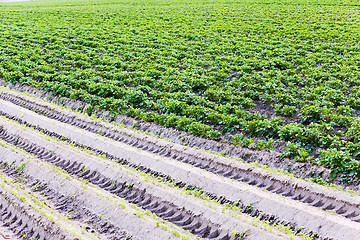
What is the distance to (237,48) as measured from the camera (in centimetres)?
1650

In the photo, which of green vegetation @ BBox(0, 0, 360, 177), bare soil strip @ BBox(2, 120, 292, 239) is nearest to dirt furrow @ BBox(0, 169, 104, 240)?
bare soil strip @ BBox(2, 120, 292, 239)

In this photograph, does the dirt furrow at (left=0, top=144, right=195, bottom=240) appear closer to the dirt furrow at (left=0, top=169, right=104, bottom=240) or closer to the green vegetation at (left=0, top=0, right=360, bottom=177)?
the dirt furrow at (left=0, top=169, right=104, bottom=240)

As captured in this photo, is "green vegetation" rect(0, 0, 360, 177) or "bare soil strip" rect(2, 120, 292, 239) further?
"green vegetation" rect(0, 0, 360, 177)

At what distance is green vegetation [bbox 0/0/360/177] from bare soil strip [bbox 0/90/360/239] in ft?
2.82

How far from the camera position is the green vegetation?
8.62m

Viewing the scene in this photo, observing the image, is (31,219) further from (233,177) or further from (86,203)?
(233,177)

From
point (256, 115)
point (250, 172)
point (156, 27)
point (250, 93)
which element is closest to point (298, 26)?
point (156, 27)

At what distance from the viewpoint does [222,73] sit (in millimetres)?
12852

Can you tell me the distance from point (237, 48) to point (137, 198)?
11569 mm

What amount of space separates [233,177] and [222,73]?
646 centimetres

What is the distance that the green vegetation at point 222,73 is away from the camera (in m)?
8.62

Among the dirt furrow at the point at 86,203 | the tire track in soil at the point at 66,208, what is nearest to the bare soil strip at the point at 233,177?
the dirt furrow at the point at 86,203

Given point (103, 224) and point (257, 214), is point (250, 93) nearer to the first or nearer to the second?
point (257, 214)

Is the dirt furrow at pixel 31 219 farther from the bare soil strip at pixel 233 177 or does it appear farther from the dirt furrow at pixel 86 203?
the bare soil strip at pixel 233 177
